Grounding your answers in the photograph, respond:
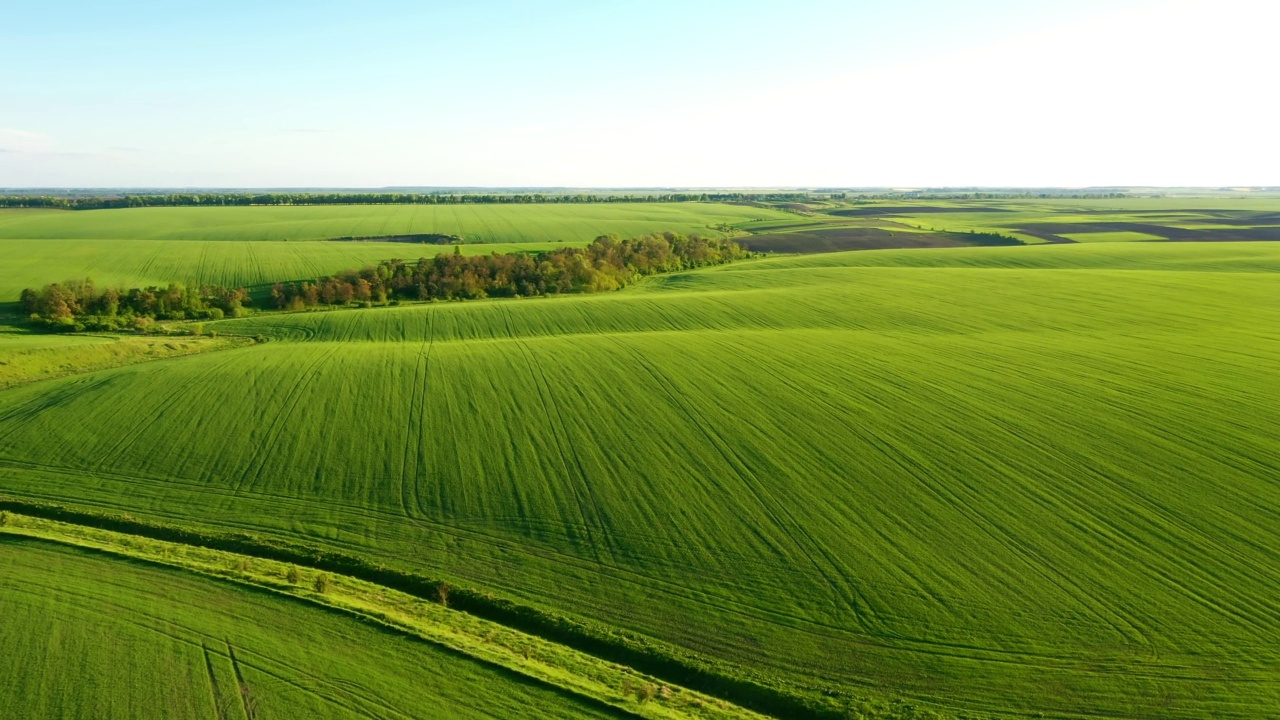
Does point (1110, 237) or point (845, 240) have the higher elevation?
point (1110, 237)

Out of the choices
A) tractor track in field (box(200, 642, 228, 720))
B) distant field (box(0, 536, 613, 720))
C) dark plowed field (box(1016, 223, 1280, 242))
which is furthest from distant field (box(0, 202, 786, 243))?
tractor track in field (box(200, 642, 228, 720))

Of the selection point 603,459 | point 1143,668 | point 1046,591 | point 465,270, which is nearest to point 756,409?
point 603,459

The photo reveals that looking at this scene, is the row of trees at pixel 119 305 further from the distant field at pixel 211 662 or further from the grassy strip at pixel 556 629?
the distant field at pixel 211 662

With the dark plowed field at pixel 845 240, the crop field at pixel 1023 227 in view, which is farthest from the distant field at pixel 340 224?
the crop field at pixel 1023 227

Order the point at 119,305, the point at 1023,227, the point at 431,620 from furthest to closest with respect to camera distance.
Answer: the point at 1023,227, the point at 119,305, the point at 431,620

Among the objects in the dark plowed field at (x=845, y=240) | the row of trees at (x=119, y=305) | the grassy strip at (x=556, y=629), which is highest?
the dark plowed field at (x=845, y=240)

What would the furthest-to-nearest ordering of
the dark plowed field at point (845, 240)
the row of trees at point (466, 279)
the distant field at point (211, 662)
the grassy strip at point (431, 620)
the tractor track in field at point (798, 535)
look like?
1. the dark plowed field at point (845, 240)
2. the row of trees at point (466, 279)
3. the tractor track in field at point (798, 535)
4. the grassy strip at point (431, 620)
5. the distant field at point (211, 662)

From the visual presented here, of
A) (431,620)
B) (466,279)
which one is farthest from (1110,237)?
(431,620)

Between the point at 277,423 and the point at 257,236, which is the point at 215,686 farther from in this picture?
the point at 257,236
